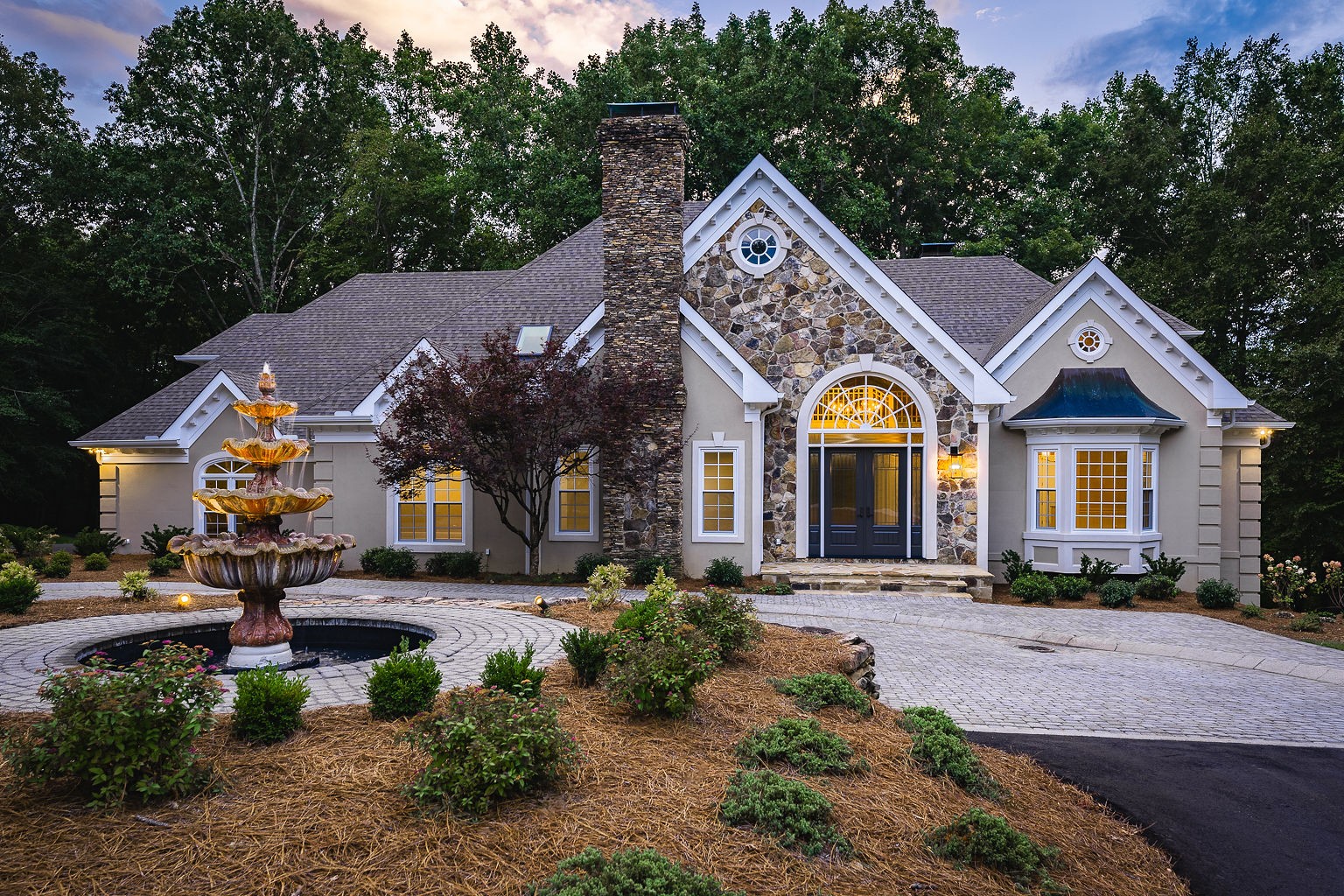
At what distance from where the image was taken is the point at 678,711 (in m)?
5.37

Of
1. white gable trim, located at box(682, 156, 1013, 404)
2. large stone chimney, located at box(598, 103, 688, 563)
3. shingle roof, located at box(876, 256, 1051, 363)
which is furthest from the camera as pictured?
shingle roof, located at box(876, 256, 1051, 363)

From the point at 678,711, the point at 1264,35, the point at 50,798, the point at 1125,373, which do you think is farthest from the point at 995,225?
the point at 50,798

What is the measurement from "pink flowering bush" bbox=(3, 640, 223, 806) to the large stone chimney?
37.2ft

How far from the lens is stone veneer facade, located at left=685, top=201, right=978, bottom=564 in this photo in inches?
642

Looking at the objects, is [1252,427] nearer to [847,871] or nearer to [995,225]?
[995,225]

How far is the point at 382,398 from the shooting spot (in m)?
16.5

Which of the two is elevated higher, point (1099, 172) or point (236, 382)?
point (1099, 172)

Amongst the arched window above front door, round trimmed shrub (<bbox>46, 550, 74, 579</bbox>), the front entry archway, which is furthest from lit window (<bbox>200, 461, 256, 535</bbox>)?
the arched window above front door

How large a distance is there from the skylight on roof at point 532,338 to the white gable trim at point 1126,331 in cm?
1013

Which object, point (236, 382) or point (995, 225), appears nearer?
point (236, 382)

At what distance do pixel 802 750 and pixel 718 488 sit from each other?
1099 cm

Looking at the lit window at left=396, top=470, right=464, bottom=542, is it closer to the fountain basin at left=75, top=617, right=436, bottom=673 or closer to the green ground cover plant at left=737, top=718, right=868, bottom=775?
the fountain basin at left=75, top=617, right=436, bottom=673

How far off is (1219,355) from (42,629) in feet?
110

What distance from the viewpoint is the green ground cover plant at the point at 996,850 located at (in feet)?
13.3
